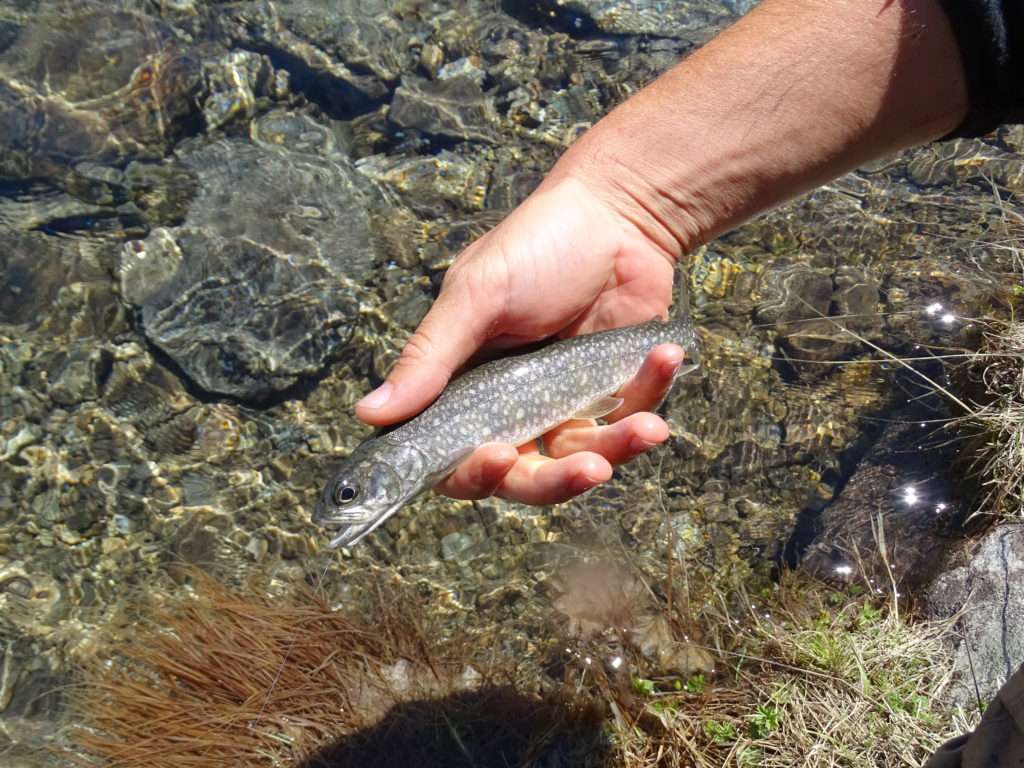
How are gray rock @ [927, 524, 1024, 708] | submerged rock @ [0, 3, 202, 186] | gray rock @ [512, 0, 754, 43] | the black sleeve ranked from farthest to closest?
1. gray rock @ [512, 0, 754, 43]
2. submerged rock @ [0, 3, 202, 186]
3. gray rock @ [927, 524, 1024, 708]
4. the black sleeve

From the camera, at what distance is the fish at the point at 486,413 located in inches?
149

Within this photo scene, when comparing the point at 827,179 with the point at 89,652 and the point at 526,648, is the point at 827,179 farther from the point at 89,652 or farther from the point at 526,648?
the point at 89,652

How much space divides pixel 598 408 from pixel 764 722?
2.07 meters

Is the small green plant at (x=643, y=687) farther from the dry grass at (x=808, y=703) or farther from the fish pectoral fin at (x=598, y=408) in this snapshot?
the fish pectoral fin at (x=598, y=408)

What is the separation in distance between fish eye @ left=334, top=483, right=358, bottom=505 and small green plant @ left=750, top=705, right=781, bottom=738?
8.94ft

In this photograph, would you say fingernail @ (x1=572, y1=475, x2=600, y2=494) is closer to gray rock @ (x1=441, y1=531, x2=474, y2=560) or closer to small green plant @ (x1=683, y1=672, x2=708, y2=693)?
small green plant @ (x1=683, y1=672, x2=708, y2=693)

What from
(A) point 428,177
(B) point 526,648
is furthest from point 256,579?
(A) point 428,177

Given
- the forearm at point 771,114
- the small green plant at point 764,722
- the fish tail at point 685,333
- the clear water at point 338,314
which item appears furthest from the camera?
the clear water at point 338,314

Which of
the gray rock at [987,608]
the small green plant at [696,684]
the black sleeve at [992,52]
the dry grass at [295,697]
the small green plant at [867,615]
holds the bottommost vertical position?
the small green plant at [867,615]

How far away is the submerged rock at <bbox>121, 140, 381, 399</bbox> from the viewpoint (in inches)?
268

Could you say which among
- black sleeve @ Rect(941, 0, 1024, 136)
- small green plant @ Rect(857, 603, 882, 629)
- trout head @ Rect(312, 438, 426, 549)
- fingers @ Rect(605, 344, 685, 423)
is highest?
black sleeve @ Rect(941, 0, 1024, 136)

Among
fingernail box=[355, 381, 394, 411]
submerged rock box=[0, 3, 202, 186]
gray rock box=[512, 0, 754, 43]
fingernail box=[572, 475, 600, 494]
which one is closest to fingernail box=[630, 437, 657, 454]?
fingernail box=[572, 475, 600, 494]

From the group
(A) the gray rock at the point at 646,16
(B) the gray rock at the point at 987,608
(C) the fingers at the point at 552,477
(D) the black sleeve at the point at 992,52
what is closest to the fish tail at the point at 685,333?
(C) the fingers at the point at 552,477

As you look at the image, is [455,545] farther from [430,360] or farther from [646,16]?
[646,16]
